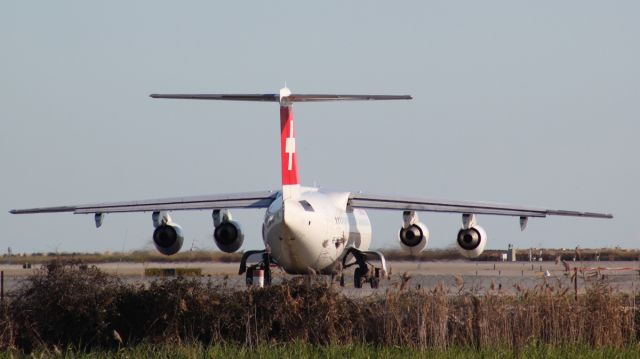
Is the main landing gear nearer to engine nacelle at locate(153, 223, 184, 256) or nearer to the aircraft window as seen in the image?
the aircraft window

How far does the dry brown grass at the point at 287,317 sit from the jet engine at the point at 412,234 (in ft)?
48.7

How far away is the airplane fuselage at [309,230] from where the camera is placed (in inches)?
1027

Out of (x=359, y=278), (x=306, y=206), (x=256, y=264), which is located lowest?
(x=359, y=278)

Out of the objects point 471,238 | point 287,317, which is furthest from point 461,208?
point 287,317

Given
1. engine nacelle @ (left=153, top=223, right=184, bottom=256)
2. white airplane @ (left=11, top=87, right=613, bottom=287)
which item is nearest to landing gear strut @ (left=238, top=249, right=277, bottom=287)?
white airplane @ (left=11, top=87, right=613, bottom=287)

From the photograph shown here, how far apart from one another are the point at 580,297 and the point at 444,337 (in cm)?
252

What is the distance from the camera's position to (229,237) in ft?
98.5

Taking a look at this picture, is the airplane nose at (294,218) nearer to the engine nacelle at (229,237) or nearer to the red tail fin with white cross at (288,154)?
the red tail fin with white cross at (288,154)

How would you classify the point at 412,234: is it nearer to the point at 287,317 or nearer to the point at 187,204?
the point at 187,204

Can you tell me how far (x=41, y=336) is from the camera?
15.5 metres

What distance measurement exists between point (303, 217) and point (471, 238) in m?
5.91

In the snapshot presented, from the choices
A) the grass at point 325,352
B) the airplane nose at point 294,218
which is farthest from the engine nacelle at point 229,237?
the grass at point 325,352

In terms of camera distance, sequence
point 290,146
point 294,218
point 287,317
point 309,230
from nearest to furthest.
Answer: point 287,317 → point 294,218 → point 309,230 → point 290,146

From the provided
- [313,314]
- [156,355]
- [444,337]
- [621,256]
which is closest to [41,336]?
[156,355]
